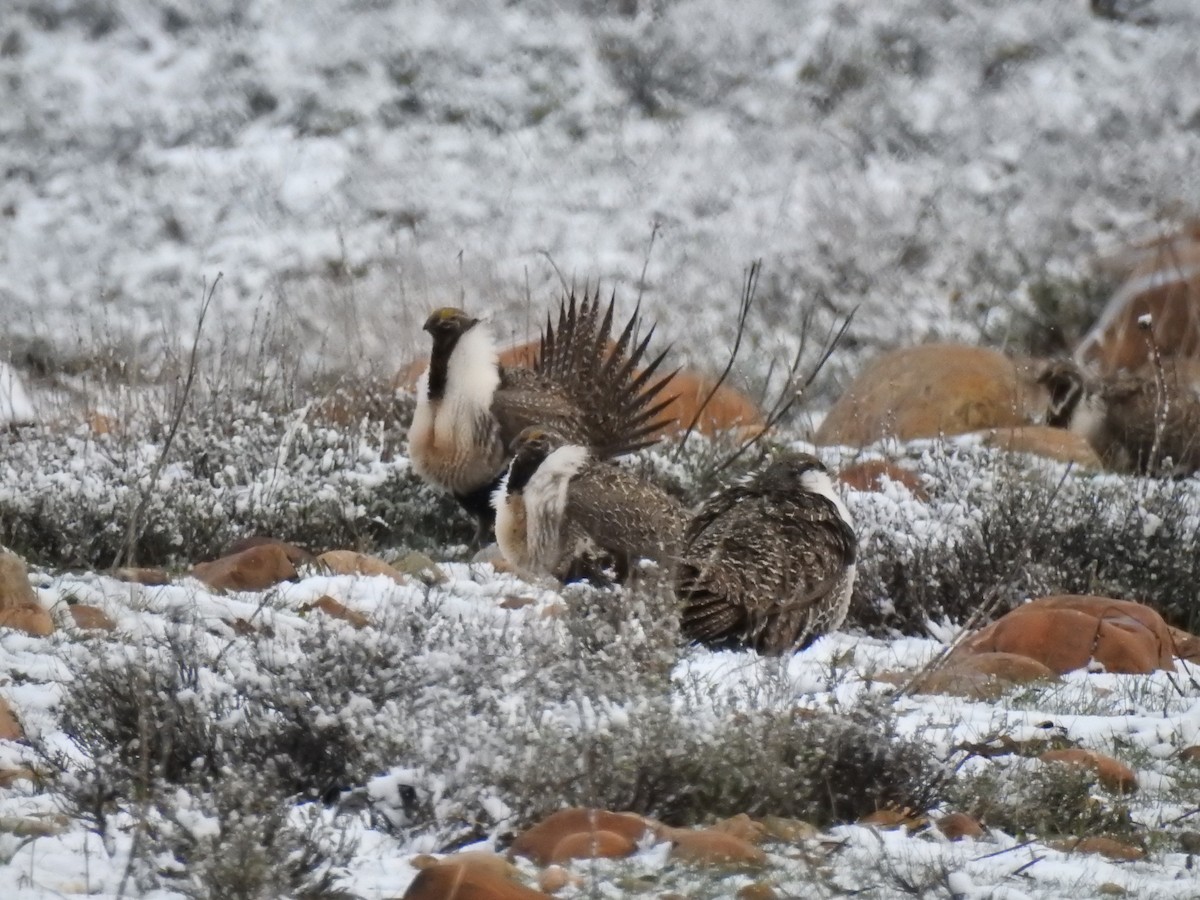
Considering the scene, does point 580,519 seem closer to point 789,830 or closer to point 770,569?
point 770,569

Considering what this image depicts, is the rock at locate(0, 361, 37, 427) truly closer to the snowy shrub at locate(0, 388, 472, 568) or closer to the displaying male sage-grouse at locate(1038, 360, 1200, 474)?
the snowy shrub at locate(0, 388, 472, 568)

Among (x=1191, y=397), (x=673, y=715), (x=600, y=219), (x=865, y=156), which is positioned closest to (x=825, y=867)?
(x=673, y=715)

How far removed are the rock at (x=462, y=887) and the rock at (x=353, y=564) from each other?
8.60 feet

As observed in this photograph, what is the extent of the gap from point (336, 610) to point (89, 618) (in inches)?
23.6

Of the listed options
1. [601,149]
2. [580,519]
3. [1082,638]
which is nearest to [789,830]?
[1082,638]

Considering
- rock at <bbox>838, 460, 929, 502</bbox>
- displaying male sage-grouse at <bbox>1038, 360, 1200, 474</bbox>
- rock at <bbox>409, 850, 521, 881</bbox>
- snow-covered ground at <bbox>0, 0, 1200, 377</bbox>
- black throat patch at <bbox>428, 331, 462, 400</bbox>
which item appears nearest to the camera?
rock at <bbox>409, 850, 521, 881</bbox>

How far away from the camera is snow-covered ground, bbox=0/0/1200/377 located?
13.5 m

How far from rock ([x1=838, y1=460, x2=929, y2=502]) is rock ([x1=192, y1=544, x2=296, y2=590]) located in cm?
209

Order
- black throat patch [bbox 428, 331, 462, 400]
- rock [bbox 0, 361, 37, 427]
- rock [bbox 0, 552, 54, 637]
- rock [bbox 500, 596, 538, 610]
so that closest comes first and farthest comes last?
rock [bbox 0, 552, 54, 637] → rock [bbox 500, 596, 538, 610] → black throat patch [bbox 428, 331, 462, 400] → rock [bbox 0, 361, 37, 427]

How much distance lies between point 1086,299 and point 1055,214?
7.70ft

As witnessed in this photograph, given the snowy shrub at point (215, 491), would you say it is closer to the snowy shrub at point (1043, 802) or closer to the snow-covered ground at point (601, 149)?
the snowy shrub at point (1043, 802)

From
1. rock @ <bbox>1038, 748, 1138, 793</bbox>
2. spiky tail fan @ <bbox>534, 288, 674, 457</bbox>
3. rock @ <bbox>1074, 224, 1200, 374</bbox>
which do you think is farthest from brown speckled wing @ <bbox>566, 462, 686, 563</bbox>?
rock @ <bbox>1074, 224, 1200, 374</bbox>

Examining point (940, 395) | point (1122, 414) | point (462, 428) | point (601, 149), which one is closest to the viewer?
point (462, 428)

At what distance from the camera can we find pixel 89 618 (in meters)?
4.51
